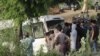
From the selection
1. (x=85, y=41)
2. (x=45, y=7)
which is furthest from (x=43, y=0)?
(x=85, y=41)

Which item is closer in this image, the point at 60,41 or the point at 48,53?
the point at 48,53

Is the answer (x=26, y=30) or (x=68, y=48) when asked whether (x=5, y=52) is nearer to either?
(x=68, y=48)

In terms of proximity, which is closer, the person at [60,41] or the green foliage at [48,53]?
the green foliage at [48,53]

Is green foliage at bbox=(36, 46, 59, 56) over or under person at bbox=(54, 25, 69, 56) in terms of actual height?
over

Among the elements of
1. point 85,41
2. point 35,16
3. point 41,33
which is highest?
point 85,41

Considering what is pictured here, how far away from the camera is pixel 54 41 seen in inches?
464

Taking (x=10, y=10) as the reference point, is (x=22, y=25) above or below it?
below

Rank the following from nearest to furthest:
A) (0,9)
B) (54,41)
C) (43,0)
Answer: (54,41)
(43,0)
(0,9)

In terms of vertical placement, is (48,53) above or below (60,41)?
above

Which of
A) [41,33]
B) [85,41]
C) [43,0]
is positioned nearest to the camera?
[85,41]

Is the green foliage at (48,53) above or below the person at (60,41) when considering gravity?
above

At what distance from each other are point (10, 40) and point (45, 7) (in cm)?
480

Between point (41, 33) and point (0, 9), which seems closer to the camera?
A: point (0, 9)

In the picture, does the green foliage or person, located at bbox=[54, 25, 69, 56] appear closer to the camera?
the green foliage
